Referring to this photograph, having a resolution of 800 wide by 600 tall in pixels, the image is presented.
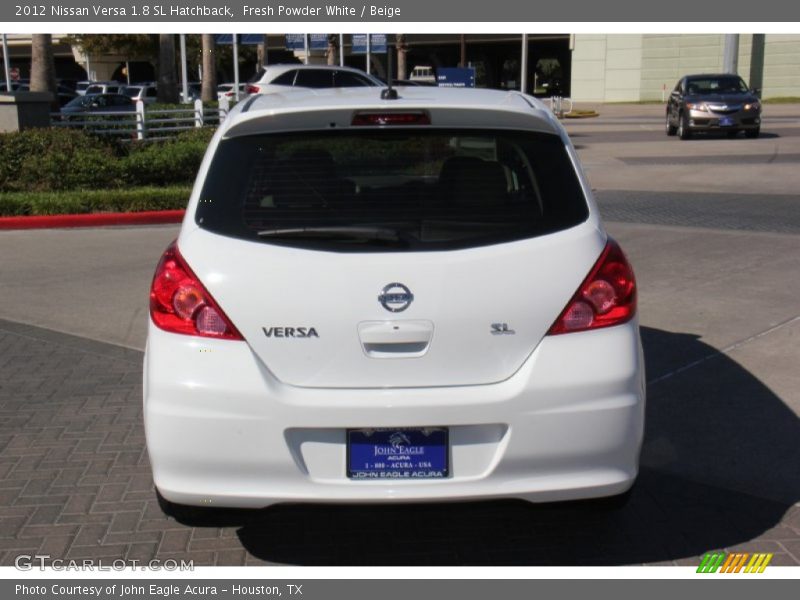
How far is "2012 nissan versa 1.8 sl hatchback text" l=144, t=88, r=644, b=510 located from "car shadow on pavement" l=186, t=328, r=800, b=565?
0.65 ft

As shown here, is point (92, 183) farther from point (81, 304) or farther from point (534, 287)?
point (534, 287)

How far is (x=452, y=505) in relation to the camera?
3764mm

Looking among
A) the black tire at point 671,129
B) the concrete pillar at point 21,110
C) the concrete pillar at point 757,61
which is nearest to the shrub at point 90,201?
the concrete pillar at point 21,110

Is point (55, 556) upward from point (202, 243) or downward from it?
downward

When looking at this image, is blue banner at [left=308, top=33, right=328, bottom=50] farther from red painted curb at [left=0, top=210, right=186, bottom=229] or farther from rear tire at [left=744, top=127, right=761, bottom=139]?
red painted curb at [left=0, top=210, right=186, bottom=229]

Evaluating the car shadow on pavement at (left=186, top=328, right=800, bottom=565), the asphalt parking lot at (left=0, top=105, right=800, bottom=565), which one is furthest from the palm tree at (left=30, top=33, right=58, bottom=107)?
the car shadow on pavement at (left=186, top=328, right=800, bottom=565)

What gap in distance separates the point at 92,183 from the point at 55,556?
1089 centimetres

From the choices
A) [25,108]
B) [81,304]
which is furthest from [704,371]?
[25,108]

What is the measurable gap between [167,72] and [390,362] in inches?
1101

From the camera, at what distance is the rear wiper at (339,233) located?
3787mm

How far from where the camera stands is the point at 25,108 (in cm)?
1565

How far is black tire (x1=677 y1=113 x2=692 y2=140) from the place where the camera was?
83.0ft

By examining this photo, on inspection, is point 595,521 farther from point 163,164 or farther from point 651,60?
point 651,60

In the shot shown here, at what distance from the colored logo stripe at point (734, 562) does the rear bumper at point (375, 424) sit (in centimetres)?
76
